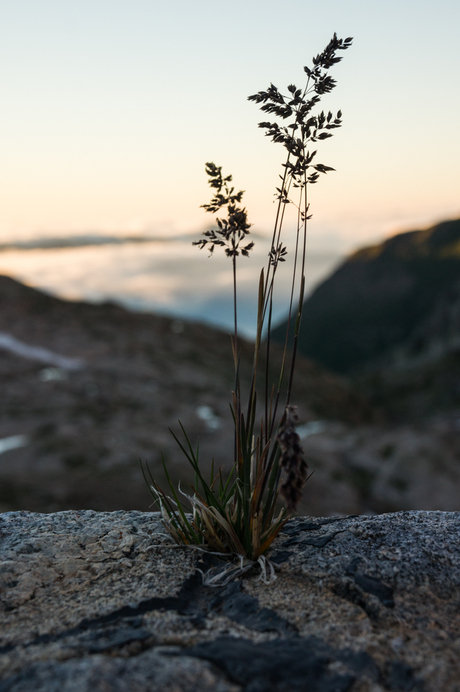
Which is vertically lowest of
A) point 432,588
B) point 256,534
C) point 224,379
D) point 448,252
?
point 224,379

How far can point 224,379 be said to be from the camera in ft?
94.8

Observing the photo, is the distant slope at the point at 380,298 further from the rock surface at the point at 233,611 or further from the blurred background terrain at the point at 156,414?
the rock surface at the point at 233,611

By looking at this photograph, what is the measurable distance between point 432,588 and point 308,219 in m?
1.86

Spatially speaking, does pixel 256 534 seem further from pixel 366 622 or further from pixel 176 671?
pixel 176 671

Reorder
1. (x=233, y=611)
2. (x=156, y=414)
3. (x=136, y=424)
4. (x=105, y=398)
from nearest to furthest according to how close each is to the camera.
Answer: (x=233, y=611), (x=136, y=424), (x=156, y=414), (x=105, y=398)

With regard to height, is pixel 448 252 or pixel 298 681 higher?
pixel 448 252

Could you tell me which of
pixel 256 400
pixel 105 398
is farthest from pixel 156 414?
pixel 256 400

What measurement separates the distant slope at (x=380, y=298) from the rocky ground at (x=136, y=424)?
4873 centimetres

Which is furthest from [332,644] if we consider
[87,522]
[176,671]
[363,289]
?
[363,289]

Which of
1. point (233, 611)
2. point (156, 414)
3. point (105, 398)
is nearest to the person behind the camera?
point (233, 611)

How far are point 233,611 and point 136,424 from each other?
17.8 metres

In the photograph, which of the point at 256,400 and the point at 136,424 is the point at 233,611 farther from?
the point at 136,424

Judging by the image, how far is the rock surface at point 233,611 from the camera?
1758 millimetres

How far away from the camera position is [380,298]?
310ft
